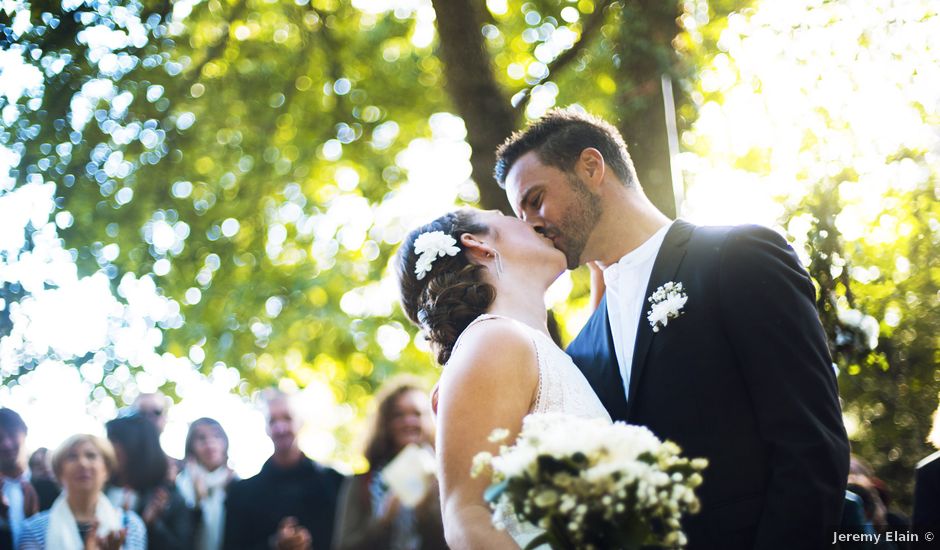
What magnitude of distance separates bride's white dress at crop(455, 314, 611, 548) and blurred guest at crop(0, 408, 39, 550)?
161 inches

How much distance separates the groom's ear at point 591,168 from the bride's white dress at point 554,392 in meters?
0.83

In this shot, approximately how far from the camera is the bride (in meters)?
2.72

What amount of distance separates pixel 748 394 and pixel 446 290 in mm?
1199

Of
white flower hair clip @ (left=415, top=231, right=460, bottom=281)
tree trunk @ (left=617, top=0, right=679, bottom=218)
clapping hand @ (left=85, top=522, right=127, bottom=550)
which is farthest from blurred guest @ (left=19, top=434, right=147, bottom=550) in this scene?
tree trunk @ (left=617, top=0, right=679, bottom=218)

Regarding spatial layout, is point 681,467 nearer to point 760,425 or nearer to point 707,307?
point 760,425

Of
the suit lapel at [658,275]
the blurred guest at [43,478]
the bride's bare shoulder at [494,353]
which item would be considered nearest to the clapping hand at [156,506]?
the blurred guest at [43,478]

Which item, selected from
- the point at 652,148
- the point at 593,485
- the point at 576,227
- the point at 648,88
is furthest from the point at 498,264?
the point at 648,88

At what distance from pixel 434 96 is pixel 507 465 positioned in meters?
7.41

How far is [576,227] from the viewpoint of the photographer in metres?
3.68

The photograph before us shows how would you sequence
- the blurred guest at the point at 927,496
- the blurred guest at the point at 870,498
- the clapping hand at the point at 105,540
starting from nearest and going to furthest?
the blurred guest at the point at 927,496, the blurred guest at the point at 870,498, the clapping hand at the point at 105,540

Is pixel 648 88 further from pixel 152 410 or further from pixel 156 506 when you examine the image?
pixel 156 506

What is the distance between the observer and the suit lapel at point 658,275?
3.06 m

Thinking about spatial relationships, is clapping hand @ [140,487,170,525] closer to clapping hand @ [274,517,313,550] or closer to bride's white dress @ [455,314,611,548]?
clapping hand @ [274,517,313,550]

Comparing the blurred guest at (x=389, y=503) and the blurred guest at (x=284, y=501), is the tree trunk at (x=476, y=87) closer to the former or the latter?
the blurred guest at (x=389, y=503)
